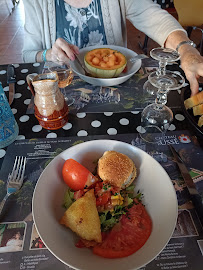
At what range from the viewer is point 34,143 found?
0.76 m

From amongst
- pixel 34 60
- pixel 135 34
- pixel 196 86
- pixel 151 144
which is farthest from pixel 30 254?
pixel 135 34

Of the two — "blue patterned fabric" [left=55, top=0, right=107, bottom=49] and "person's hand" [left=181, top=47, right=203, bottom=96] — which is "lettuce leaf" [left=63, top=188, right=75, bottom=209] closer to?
"person's hand" [left=181, top=47, right=203, bottom=96]

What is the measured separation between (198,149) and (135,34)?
9.64 ft

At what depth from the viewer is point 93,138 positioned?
778mm

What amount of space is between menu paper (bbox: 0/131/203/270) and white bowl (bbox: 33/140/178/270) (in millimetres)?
60

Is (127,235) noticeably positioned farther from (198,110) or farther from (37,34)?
(37,34)

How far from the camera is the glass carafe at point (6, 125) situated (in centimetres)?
67

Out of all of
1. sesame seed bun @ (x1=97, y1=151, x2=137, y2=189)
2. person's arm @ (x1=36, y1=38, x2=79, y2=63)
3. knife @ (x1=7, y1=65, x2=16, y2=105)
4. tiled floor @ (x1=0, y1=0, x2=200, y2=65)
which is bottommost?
tiled floor @ (x1=0, y1=0, x2=200, y2=65)

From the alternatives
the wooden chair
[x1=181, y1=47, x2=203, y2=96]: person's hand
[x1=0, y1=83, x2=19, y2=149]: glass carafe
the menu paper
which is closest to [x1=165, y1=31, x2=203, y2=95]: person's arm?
[x1=181, y1=47, x2=203, y2=96]: person's hand

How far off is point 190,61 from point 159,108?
0.29 m

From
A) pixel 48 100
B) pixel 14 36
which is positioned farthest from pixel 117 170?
pixel 14 36

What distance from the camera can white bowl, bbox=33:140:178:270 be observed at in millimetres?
448

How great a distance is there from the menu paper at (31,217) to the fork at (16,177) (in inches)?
0.6

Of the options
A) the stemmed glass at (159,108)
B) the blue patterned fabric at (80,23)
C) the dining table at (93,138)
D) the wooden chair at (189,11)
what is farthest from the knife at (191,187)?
the wooden chair at (189,11)
